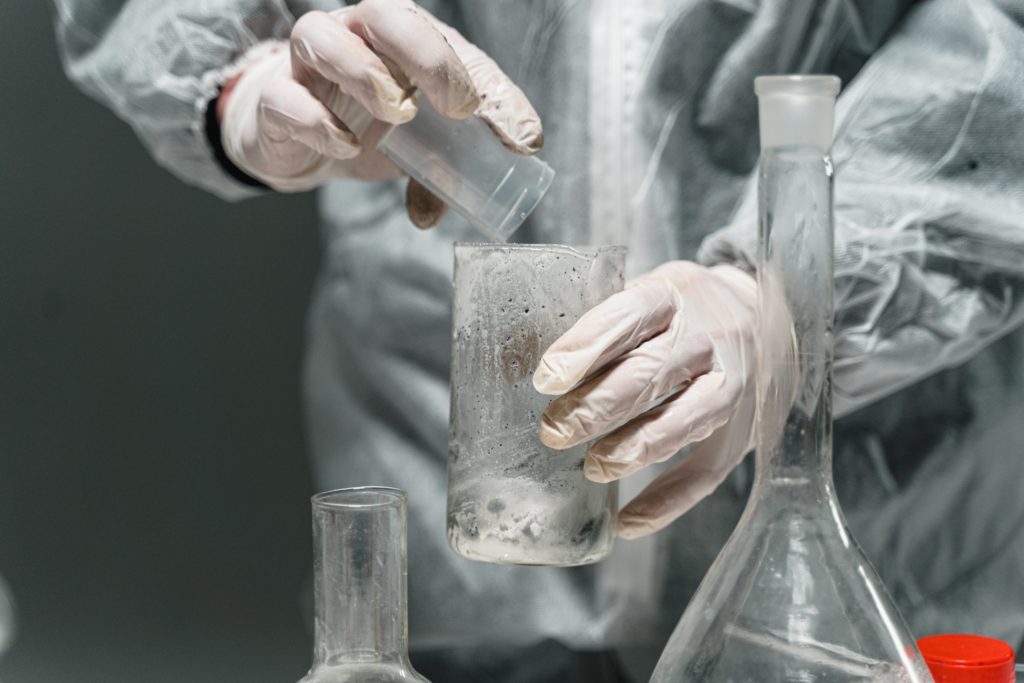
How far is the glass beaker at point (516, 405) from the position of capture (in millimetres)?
708

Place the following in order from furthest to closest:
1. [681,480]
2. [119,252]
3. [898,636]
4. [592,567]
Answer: [119,252]
[592,567]
[681,480]
[898,636]

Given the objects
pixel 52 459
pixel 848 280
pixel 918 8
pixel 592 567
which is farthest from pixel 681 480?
pixel 52 459

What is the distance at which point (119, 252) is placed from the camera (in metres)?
2.01

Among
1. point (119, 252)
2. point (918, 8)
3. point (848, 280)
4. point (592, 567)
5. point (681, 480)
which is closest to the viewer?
point (681, 480)

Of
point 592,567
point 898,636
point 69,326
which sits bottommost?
point 592,567

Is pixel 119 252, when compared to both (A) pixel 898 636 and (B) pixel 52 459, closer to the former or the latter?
(B) pixel 52 459

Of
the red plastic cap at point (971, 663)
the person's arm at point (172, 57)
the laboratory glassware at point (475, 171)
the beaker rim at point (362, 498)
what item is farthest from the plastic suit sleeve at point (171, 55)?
the red plastic cap at point (971, 663)

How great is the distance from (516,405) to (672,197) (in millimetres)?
563

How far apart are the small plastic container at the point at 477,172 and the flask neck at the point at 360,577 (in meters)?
0.26

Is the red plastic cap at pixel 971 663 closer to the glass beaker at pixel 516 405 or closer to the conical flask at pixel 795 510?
the conical flask at pixel 795 510

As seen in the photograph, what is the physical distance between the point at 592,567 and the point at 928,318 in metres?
0.48

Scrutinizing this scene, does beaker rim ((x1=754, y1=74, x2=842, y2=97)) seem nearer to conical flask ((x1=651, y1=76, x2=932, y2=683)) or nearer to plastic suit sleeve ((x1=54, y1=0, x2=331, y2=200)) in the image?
conical flask ((x1=651, y1=76, x2=932, y2=683))

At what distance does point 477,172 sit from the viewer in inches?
32.8

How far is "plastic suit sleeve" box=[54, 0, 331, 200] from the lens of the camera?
122 cm
